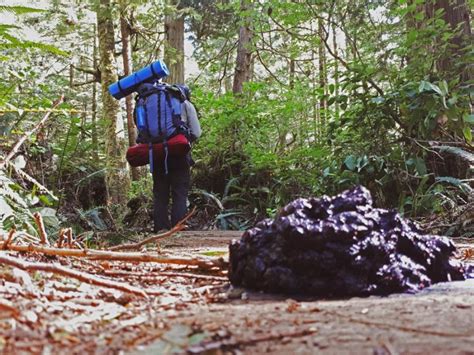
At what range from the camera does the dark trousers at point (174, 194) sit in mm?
6621

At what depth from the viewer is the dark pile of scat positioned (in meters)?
1.87

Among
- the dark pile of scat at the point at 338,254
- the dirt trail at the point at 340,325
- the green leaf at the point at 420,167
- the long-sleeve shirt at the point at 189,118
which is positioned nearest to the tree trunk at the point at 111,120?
the long-sleeve shirt at the point at 189,118

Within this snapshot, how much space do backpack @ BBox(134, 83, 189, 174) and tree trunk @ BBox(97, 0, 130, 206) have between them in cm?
240

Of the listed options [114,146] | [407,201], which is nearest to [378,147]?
[407,201]

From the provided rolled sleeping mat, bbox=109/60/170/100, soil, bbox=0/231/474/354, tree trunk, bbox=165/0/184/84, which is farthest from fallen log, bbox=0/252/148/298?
tree trunk, bbox=165/0/184/84

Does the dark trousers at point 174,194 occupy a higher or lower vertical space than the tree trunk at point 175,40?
lower

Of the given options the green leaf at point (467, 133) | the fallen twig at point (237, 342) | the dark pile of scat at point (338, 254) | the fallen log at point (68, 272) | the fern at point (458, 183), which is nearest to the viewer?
the fallen twig at point (237, 342)

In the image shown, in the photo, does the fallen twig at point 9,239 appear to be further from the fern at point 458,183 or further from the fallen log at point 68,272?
the fern at point 458,183

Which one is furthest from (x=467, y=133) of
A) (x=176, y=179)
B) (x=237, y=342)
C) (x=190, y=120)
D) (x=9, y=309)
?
(x=9, y=309)

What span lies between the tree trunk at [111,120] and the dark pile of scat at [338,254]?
6891 mm

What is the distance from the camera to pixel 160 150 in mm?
6332

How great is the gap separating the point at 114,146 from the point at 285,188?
354cm

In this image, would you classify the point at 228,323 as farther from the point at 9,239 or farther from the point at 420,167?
the point at 420,167

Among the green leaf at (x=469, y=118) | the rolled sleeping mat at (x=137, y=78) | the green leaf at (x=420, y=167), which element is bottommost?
the green leaf at (x=420, y=167)
